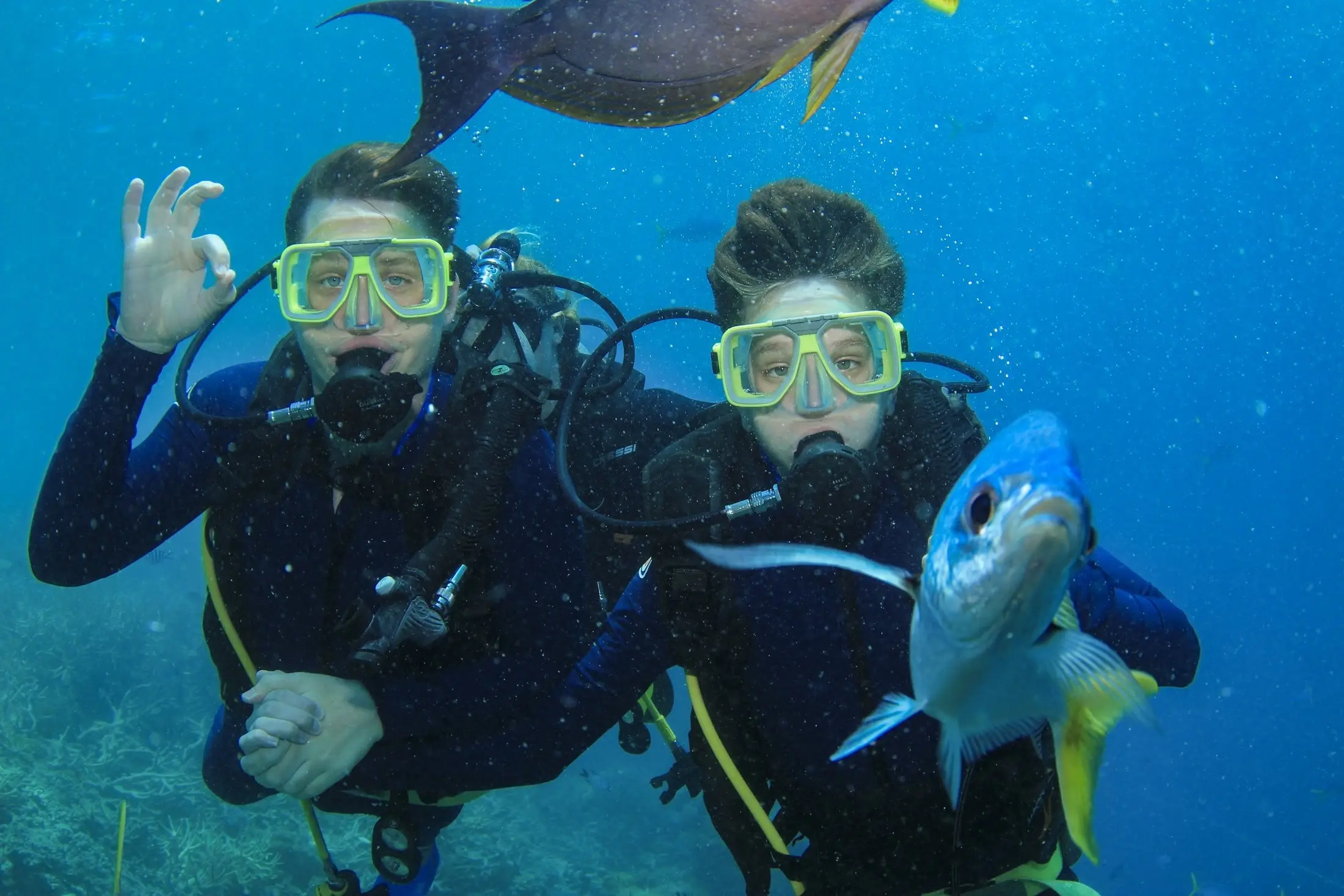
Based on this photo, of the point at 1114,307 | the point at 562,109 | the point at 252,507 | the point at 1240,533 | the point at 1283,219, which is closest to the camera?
the point at 562,109

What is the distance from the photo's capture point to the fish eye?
70 centimetres

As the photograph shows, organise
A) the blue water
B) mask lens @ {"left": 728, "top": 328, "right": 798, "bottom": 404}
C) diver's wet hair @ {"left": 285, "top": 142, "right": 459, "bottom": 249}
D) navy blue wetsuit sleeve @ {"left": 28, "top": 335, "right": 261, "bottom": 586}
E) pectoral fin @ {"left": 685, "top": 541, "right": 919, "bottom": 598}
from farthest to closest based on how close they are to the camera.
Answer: the blue water
diver's wet hair @ {"left": 285, "top": 142, "right": 459, "bottom": 249}
navy blue wetsuit sleeve @ {"left": 28, "top": 335, "right": 261, "bottom": 586}
mask lens @ {"left": 728, "top": 328, "right": 798, "bottom": 404}
pectoral fin @ {"left": 685, "top": 541, "right": 919, "bottom": 598}

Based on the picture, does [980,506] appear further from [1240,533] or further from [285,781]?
[1240,533]

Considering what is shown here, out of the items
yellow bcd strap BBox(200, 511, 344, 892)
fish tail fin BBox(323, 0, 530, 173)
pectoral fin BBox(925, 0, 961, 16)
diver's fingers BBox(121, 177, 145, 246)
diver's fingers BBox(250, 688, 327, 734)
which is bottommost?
yellow bcd strap BBox(200, 511, 344, 892)

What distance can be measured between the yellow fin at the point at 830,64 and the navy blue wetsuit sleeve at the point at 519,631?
1909 millimetres

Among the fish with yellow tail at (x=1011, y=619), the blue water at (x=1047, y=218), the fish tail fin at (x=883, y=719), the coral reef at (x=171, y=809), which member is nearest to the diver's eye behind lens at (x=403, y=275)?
the fish with yellow tail at (x=1011, y=619)

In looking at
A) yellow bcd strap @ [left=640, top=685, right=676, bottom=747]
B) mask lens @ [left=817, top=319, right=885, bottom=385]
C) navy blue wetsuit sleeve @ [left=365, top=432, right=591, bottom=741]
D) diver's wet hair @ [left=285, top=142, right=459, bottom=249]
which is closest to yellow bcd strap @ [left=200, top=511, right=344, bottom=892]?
navy blue wetsuit sleeve @ [left=365, top=432, right=591, bottom=741]

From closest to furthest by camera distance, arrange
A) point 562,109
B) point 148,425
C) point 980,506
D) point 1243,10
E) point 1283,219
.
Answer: point 980,506 → point 562,109 → point 148,425 → point 1243,10 → point 1283,219

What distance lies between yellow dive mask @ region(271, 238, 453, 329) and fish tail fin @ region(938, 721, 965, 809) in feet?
7.95

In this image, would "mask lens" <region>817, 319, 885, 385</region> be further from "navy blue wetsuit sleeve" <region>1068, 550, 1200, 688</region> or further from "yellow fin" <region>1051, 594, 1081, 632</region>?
"yellow fin" <region>1051, 594, 1081, 632</region>

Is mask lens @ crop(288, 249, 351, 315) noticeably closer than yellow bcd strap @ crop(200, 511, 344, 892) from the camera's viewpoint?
Yes

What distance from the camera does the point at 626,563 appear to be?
3881 mm

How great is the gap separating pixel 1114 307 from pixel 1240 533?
34686mm

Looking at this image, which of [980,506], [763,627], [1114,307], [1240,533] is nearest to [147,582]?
[763,627]
